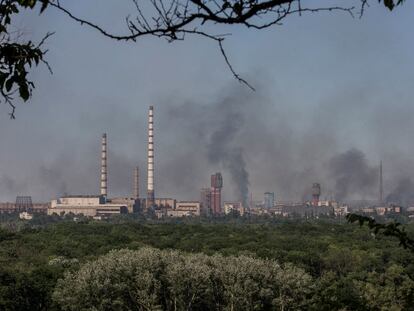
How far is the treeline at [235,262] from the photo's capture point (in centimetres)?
4166

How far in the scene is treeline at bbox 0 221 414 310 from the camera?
4166 cm

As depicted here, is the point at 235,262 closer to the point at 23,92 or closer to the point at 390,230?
the point at 390,230

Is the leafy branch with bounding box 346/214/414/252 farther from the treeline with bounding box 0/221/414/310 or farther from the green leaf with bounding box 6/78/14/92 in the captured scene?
the green leaf with bounding box 6/78/14/92

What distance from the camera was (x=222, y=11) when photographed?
3.89 meters

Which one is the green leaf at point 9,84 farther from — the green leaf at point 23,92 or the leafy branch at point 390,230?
the leafy branch at point 390,230

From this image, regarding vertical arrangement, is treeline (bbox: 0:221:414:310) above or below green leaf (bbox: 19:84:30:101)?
below

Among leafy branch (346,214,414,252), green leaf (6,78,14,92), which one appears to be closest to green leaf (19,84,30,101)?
green leaf (6,78,14,92)

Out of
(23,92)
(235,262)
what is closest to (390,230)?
(23,92)

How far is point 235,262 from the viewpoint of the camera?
166 feet

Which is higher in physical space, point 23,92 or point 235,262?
point 23,92

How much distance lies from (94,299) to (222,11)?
4290 cm

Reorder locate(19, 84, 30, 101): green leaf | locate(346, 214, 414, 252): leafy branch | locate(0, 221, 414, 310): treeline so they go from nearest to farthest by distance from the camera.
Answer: locate(19, 84, 30, 101): green leaf
locate(346, 214, 414, 252): leafy branch
locate(0, 221, 414, 310): treeline

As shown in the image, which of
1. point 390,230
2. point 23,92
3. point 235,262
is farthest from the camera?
point 235,262

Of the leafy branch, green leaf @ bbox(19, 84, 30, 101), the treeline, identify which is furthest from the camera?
the treeline
